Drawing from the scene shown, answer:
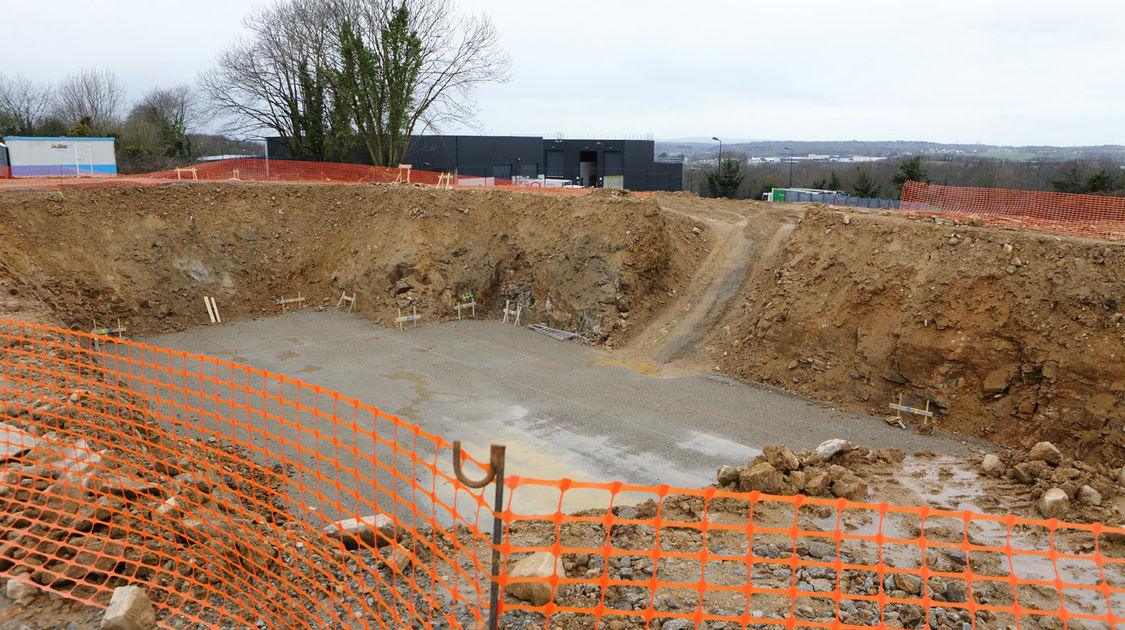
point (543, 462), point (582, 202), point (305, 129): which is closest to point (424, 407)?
point (543, 462)

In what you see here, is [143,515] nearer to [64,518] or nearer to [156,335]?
[64,518]

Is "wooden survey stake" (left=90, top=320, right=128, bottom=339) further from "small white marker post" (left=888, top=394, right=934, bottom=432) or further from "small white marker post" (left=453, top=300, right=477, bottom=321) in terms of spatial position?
"small white marker post" (left=888, top=394, right=934, bottom=432)

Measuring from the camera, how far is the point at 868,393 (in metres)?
14.5

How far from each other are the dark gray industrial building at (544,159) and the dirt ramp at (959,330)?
27458mm

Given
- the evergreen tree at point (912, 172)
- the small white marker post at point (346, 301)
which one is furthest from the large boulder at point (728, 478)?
the evergreen tree at point (912, 172)

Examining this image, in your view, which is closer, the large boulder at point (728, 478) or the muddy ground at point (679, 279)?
the large boulder at point (728, 478)

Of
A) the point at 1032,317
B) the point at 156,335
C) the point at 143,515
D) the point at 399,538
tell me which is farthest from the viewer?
the point at 156,335

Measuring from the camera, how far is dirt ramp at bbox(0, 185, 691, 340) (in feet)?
Result: 61.1

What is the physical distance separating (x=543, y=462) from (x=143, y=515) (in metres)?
6.29

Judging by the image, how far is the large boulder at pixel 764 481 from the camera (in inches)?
358

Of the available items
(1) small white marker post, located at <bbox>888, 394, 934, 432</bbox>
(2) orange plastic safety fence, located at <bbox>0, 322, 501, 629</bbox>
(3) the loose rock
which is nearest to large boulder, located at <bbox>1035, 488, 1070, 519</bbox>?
(3) the loose rock

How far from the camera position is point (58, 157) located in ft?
89.6

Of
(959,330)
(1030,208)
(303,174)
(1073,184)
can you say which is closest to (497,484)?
(959,330)

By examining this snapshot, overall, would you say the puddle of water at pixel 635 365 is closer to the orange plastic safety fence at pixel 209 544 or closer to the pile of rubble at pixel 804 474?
the pile of rubble at pixel 804 474
